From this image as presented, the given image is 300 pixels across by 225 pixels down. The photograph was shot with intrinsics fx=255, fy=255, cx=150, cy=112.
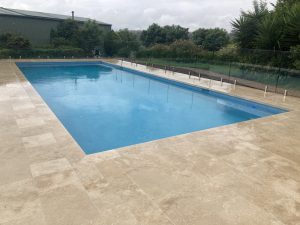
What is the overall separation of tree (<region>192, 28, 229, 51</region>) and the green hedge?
13.8 m

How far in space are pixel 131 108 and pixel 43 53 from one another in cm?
1612

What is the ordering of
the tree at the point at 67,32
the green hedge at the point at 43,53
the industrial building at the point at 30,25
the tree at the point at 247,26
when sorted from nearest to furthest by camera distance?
the tree at the point at 247,26 → the green hedge at the point at 43,53 → the industrial building at the point at 30,25 → the tree at the point at 67,32

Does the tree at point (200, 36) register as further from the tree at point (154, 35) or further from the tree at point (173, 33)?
the tree at point (154, 35)

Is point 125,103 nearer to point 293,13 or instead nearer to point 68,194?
point 68,194

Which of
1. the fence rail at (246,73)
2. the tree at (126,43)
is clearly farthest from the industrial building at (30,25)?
the fence rail at (246,73)

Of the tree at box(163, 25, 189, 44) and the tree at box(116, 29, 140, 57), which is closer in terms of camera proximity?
the tree at box(116, 29, 140, 57)

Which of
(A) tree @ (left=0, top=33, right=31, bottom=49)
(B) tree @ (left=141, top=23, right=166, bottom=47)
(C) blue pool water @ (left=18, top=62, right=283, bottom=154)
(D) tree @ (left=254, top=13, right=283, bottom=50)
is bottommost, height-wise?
(C) blue pool water @ (left=18, top=62, right=283, bottom=154)

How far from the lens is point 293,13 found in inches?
451

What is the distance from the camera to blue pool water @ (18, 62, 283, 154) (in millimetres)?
7414

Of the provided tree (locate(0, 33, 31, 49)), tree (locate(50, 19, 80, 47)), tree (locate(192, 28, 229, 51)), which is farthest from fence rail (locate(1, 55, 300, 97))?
tree (locate(192, 28, 229, 51))

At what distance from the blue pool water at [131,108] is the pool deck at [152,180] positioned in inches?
63.6

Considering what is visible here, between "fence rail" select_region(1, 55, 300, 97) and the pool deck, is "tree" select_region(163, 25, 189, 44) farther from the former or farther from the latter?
the pool deck

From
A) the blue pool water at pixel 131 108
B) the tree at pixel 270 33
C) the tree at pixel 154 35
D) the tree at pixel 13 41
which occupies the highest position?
the tree at pixel 154 35

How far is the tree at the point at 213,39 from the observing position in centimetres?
2903
